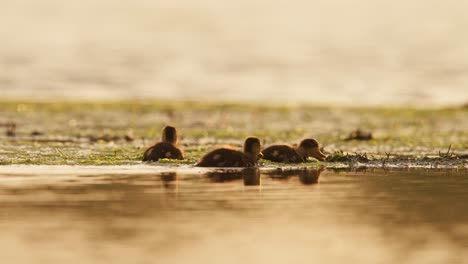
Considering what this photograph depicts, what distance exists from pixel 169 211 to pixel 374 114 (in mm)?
39406

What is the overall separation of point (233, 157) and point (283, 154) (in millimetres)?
1867

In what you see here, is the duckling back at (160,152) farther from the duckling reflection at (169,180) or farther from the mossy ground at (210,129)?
the duckling reflection at (169,180)

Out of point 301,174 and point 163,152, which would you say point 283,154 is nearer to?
point 163,152

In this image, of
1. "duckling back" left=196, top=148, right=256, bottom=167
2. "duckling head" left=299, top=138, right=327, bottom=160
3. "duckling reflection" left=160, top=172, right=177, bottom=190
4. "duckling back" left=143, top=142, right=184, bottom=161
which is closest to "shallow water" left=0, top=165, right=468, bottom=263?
"duckling reflection" left=160, top=172, right=177, bottom=190

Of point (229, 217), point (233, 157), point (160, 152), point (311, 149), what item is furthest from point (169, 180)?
point (311, 149)

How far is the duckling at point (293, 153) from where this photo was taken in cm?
2300

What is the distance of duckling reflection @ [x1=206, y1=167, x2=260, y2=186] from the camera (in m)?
18.4

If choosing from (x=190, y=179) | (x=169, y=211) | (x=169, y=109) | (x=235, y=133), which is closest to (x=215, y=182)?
(x=190, y=179)

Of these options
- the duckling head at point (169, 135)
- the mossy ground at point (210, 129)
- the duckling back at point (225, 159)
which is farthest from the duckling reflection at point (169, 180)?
the duckling head at point (169, 135)

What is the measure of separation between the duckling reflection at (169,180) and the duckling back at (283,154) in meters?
3.93

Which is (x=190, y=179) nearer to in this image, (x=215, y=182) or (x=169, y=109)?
(x=215, y=182)

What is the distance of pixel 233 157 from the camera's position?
21484 millimetres

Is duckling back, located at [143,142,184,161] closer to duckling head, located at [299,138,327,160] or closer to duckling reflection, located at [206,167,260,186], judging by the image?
duckling reflection, located at [206,167,260,186]

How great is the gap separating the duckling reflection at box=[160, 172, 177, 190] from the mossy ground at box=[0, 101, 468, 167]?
2751 mm
